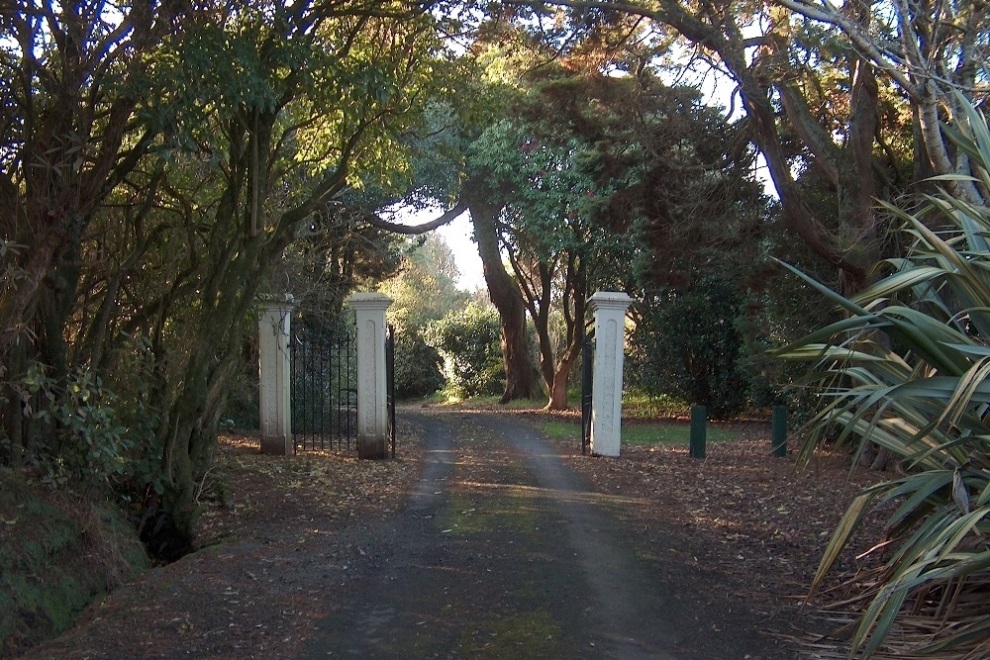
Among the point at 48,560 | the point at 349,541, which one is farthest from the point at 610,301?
the point at 48,560

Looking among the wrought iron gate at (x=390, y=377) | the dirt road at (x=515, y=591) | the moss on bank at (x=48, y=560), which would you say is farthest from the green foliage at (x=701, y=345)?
the moss on bank at (x=48, y=560)

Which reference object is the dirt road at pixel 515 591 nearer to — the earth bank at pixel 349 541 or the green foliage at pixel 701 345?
the earth bank at pixel 349 541

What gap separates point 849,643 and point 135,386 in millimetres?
6564

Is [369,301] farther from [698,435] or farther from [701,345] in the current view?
[701,345]

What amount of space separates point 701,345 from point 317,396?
9742 mm

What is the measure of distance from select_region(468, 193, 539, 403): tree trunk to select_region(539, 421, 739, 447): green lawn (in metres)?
6.19

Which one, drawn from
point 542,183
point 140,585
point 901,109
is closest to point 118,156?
point 140,585

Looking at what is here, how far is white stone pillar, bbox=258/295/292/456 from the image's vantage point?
45.5 ft

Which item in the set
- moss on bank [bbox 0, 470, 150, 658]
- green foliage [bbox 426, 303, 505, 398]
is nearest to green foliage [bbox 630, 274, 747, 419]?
green foliage [bbox 426, 303, 505, 398]

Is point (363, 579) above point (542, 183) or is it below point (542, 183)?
below

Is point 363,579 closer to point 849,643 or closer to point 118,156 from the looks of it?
point 849,643

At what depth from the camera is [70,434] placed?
7.43 m

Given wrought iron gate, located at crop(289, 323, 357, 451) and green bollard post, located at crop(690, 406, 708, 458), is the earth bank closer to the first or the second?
green bollard post, located at crop(690, 406, 708, 458)

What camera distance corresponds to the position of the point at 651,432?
19438mm
